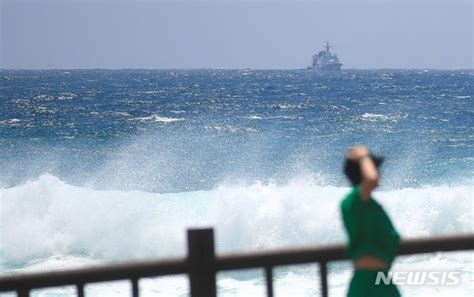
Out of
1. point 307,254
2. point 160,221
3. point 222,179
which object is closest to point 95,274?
point 307,254

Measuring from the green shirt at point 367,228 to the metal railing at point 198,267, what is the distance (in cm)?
19

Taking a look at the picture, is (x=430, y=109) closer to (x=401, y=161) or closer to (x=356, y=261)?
(x=401, y=161)

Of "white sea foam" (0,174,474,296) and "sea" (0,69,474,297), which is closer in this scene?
"sea" (0,69,474,297)

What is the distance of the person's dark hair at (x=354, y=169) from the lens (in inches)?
120

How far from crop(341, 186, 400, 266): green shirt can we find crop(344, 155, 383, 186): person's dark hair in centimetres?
6

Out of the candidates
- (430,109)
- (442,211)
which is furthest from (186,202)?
(430,109)

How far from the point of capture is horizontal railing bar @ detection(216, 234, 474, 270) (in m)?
3.16

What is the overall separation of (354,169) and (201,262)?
73 centimetres

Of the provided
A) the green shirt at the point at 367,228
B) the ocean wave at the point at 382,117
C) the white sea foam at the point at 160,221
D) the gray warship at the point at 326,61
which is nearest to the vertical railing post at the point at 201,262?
the green shirt at the point at 367,228

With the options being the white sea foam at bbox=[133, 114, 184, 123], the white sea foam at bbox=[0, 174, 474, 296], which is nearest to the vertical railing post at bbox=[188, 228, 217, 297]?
the white sea foam at bbox=[0, 174, 474, 296]

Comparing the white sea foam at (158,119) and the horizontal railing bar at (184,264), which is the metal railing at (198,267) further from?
the white sea foam at (158,119)

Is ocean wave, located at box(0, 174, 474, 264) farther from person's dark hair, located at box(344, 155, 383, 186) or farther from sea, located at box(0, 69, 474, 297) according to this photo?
person's dark hair, located at box(344, 155, 383, 186)

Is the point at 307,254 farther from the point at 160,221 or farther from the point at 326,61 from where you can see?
the point at 326,61

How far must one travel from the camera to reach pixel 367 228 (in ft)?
9.79
